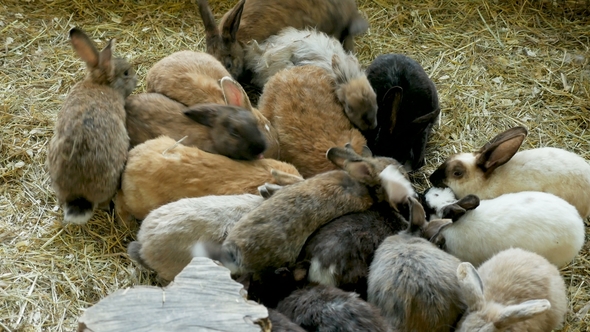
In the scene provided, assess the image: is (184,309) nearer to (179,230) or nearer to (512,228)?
(179,230)

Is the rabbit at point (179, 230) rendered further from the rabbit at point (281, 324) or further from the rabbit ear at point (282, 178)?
the rabbit at point (281, 324)

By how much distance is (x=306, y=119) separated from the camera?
12.9 feet

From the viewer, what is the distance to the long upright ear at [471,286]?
8.73 ft

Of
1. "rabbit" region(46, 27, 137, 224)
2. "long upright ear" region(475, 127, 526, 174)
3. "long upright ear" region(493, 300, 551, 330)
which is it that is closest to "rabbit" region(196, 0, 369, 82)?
"rabbit" region(46, 27, 137, 224)

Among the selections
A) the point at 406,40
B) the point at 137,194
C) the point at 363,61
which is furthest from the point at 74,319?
the point at 406,40

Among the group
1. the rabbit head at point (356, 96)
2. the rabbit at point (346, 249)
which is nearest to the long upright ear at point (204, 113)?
the rabbit head at point (356, 96)

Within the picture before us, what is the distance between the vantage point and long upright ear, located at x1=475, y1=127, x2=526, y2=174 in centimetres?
351

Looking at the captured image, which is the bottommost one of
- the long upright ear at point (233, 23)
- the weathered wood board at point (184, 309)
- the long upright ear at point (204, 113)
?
the weathered wood board at point (184, 309)

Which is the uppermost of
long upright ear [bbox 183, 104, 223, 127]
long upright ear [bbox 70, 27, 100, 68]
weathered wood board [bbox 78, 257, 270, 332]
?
long upright ear [bbox 70, 27, 100, 68]

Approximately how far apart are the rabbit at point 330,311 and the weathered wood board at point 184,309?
0.29m

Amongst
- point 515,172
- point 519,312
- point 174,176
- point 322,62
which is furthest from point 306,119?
point 519,312

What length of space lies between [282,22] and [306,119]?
121 cm

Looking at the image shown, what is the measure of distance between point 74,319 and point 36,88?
2.03m

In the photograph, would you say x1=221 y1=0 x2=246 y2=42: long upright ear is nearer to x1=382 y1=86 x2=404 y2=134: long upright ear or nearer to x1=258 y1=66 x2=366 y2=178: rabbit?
x1=258 y1=66 x2=366 y2=178: rabbit
